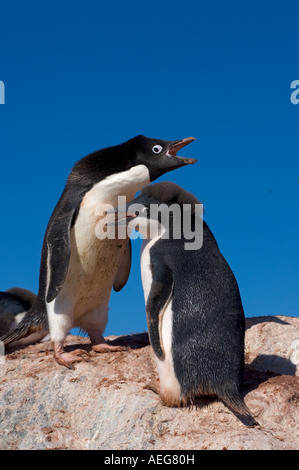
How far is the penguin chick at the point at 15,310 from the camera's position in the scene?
6898mm

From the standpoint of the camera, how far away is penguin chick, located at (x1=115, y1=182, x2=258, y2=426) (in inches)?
173

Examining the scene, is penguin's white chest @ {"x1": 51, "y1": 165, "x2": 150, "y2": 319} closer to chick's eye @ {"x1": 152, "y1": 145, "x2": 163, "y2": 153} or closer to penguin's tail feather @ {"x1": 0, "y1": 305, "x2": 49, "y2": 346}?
chick's eye @ {"x1": 152, "y1": 145, "x2": 163, "y2": 153}

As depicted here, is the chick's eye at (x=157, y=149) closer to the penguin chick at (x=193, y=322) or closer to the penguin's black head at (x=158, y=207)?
the penguin's black head at (x=158, y=207)

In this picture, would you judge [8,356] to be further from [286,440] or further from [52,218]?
[286,440]

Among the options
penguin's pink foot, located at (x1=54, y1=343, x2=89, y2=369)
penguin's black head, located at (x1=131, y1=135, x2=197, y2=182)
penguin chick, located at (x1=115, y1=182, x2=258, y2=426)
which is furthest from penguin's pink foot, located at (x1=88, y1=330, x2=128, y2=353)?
penguin's black head, located at (x1=131, y1=135, x2=197, y2=182)

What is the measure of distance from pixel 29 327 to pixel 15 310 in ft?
3.00

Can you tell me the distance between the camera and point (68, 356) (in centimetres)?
575

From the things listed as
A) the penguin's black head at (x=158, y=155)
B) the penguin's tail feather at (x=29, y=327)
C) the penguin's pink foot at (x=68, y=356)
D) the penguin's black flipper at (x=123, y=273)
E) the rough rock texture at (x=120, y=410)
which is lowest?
the rough rock texture at (x=120, y=410)

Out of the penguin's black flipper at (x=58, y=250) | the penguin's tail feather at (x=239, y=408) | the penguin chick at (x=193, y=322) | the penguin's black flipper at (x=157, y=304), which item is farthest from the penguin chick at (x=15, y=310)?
the penguin's tail feather at (x=239, y=408)

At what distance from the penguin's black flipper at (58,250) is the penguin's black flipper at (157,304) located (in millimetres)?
1366

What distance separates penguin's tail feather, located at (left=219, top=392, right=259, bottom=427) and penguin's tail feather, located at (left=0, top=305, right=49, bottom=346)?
258 centimetres

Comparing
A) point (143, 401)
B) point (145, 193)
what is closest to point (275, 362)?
point (143, 401)

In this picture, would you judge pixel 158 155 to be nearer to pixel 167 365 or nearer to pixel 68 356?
pixel 68 356
